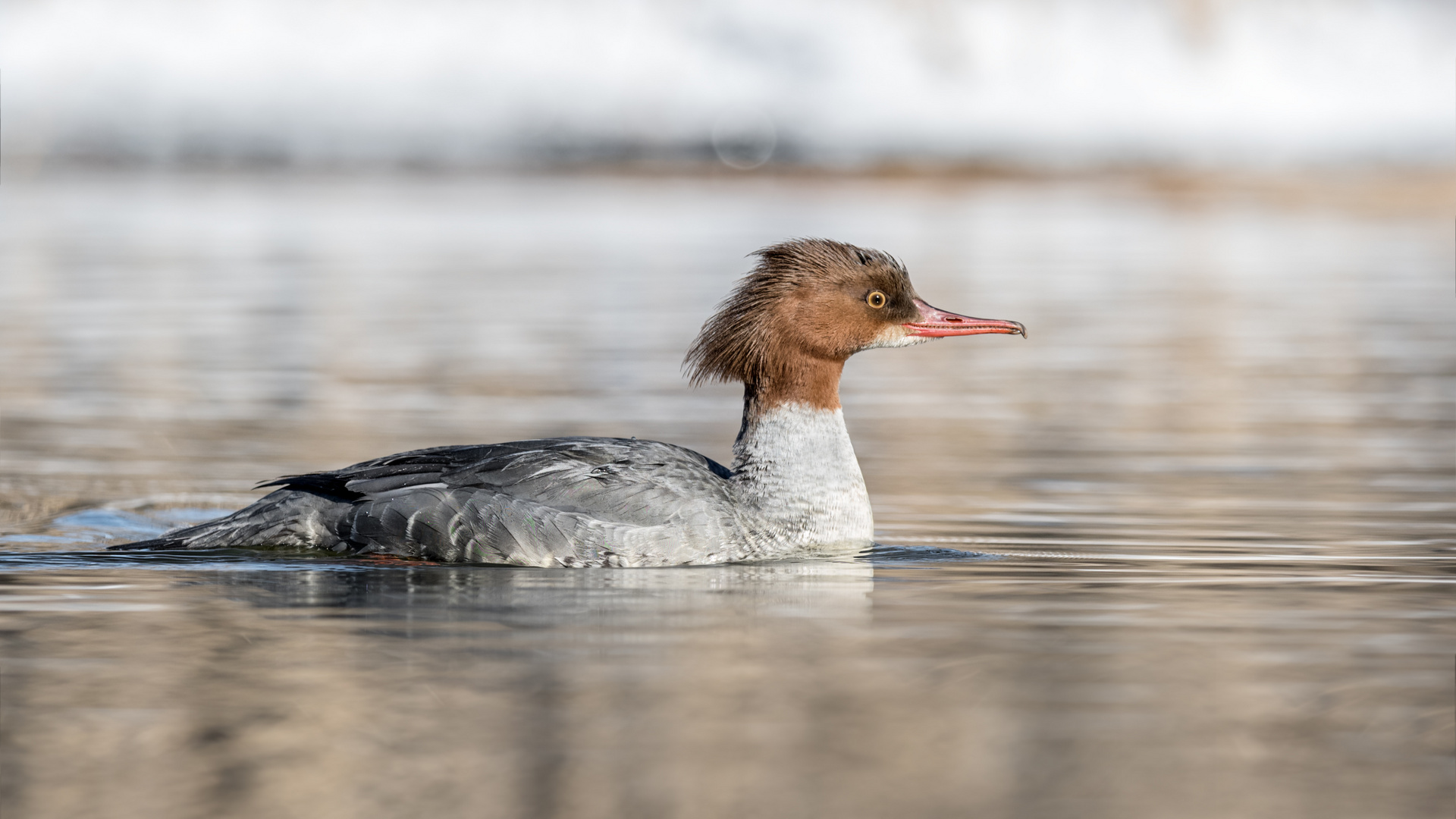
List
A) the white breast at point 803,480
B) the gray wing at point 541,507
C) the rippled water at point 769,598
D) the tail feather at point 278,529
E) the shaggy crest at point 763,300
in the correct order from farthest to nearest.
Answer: the shaggy crest at point 763,300 → the white breast at point 803,480 → the tail feather at point 278,529 → the gray wing at point 541,507 → the rippled water at point 769,598

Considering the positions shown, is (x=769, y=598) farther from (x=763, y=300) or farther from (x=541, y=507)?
(x=763, y=300)

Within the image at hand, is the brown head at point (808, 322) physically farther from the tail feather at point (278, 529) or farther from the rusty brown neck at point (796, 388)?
the tail feather at point (278, 529)

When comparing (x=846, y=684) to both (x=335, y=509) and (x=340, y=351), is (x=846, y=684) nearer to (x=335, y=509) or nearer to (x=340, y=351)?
(x=335, y=509)

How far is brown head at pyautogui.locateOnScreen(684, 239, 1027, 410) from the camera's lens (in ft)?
32.2

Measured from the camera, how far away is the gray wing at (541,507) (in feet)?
29.8

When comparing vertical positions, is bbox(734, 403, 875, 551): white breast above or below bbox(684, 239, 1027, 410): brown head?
below

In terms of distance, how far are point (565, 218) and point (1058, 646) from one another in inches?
1960

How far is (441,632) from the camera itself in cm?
759

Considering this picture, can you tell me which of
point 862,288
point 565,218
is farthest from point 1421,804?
point 565,218

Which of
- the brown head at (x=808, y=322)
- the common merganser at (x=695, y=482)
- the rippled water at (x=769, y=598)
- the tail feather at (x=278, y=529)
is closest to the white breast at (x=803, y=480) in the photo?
the common merganser at (x=695, y=482)

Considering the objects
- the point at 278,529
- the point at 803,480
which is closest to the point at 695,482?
the point at 803,480

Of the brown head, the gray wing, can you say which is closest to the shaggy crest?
the brown head

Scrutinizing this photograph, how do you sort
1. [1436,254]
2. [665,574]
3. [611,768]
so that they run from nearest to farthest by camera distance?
[611,768] < [665,574] < [1436,254]

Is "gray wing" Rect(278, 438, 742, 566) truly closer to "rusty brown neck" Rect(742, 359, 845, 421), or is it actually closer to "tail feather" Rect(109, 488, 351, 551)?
"tail feather" Rect(109, 488, 351, 551)
